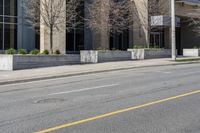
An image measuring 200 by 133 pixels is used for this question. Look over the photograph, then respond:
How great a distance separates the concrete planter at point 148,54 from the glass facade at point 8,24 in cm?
1143

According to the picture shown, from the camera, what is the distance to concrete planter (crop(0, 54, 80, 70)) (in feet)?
78.8

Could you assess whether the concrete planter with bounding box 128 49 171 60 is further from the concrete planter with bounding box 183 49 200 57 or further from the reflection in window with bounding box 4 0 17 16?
the reflection in window with bounding box 4 0 17 16

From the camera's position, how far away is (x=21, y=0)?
36.4 m

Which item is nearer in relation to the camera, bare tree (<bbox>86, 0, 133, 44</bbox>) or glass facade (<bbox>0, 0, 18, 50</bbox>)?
bare tree (<bbox>86, 0, 133, 44</bbox>)

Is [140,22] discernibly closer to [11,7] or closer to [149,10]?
[149,10]

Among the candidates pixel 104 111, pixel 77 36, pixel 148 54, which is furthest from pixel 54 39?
pixel 104 111

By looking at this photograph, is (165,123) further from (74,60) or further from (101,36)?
(101,36)

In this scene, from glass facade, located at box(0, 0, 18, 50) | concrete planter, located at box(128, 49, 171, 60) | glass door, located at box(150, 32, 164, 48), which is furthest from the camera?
glass door, located at box(150, 32, 164, 48)

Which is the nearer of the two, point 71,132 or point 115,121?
point 71,132

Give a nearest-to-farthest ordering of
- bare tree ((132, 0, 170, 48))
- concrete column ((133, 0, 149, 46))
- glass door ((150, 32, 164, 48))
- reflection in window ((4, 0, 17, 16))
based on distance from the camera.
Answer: reflection in window ((4, 0, 17, 16)), bare tree ((132, 0, 170, 48)), concrete column ((133, 0, 149, 46)), glass door ((150, 32, 164, 48))

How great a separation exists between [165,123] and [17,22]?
3123cm

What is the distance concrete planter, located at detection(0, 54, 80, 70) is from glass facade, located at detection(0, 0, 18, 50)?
10.1 meters

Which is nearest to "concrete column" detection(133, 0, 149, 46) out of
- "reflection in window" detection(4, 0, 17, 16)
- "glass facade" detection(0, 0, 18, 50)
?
"reflection in window" detection(4, 0, 17, 16)

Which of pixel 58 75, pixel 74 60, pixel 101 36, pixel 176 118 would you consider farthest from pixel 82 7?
pixel 176 118
